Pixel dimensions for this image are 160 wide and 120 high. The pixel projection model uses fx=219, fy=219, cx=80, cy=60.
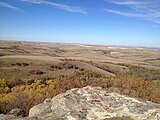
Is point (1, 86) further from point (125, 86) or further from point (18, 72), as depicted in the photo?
point (125, 86)

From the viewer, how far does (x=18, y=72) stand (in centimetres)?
5550

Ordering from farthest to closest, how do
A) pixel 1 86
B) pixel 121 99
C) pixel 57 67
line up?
pixel 57 67, pixel 1 86, pixel 121 99

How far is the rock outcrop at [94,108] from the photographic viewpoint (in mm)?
12734

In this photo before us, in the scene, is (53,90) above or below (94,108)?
below

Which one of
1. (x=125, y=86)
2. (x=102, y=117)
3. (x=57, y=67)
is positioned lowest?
(x=57, y=67)

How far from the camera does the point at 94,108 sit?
1386 centimetres

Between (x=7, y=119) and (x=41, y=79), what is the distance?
120 feet

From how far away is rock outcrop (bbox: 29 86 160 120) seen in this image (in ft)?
41.8

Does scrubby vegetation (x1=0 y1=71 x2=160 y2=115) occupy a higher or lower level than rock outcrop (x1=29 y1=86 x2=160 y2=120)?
lower

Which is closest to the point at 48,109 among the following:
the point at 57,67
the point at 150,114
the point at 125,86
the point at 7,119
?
the point at 7,119

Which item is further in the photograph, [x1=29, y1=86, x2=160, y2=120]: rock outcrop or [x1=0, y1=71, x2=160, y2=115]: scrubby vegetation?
[x1=0, y1=71, x2=160, y2=115]: scrubby vegetation

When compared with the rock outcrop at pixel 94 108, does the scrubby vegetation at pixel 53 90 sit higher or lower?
lower

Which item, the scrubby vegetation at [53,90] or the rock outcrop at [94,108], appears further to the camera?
the scrubby vegetation at [53,90]

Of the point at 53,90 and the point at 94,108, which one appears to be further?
the point at 53,90
